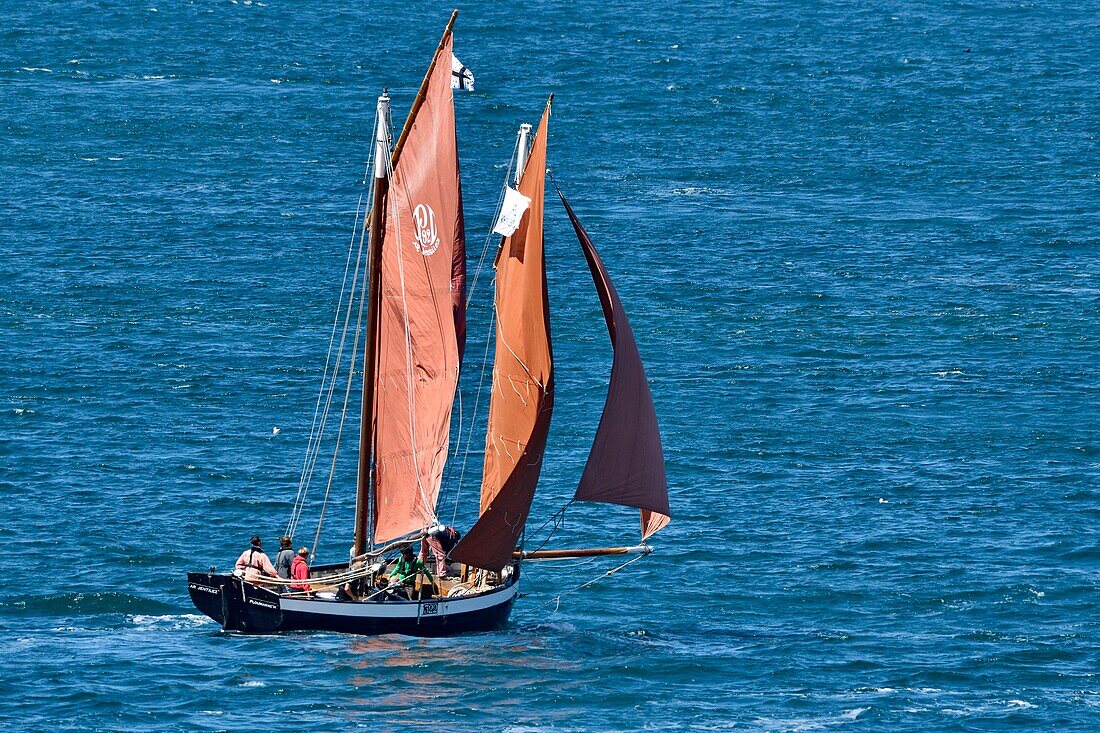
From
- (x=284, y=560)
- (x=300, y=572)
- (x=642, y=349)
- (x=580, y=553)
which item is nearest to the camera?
(x=300, y=572)

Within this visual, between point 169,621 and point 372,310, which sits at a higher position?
point 372,310

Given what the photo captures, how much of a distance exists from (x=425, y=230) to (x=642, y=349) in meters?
41.6

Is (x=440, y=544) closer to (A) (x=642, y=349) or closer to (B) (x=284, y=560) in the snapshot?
(B) (x=284, y=560)

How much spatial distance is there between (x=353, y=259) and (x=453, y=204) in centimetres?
5690

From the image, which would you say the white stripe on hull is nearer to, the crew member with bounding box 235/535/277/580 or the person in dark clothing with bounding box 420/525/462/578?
the crew member with bounding box 235/535/277/580

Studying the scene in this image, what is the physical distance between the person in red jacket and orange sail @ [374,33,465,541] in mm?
2770

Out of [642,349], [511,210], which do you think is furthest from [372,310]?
[642,349]

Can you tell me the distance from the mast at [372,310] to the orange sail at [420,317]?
0.23 m

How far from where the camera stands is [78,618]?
6706 centimetres

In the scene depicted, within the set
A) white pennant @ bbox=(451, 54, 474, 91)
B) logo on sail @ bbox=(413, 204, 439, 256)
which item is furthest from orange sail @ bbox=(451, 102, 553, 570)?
white pennant @ bbox=(451, 54, 474, 91)

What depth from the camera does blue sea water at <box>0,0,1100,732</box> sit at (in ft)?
201

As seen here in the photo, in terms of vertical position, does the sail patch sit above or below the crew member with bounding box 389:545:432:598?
above

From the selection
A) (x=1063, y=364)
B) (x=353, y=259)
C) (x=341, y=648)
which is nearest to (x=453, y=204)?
(x=341, y=648)

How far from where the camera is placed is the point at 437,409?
61.9m
